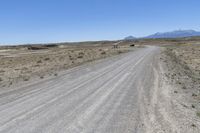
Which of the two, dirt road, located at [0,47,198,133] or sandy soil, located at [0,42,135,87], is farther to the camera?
sandy soil, located at [0,42,135,87]

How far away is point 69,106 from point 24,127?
278 centimetres

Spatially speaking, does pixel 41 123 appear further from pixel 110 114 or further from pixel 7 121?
pixel 110 114

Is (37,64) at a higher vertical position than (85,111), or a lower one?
lower

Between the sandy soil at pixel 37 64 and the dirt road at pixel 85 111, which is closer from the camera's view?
the dirt road at pixel 85 111

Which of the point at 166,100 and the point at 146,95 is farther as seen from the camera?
the point at 146,95

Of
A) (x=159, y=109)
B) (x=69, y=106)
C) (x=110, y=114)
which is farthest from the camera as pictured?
(x=69, y=106)

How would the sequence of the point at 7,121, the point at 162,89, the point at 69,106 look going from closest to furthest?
the point at 7,121 → the point at 69,106 → the point at 162,89

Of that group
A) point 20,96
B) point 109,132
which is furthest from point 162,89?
point 109,132

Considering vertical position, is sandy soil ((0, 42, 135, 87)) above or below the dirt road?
below

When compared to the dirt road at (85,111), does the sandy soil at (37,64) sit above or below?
below

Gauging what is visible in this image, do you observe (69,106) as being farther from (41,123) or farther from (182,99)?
(182,99)

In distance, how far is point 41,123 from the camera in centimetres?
795

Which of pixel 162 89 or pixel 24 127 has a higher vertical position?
pixel 24 127

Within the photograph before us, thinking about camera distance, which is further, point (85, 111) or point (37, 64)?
point (37, 64)
